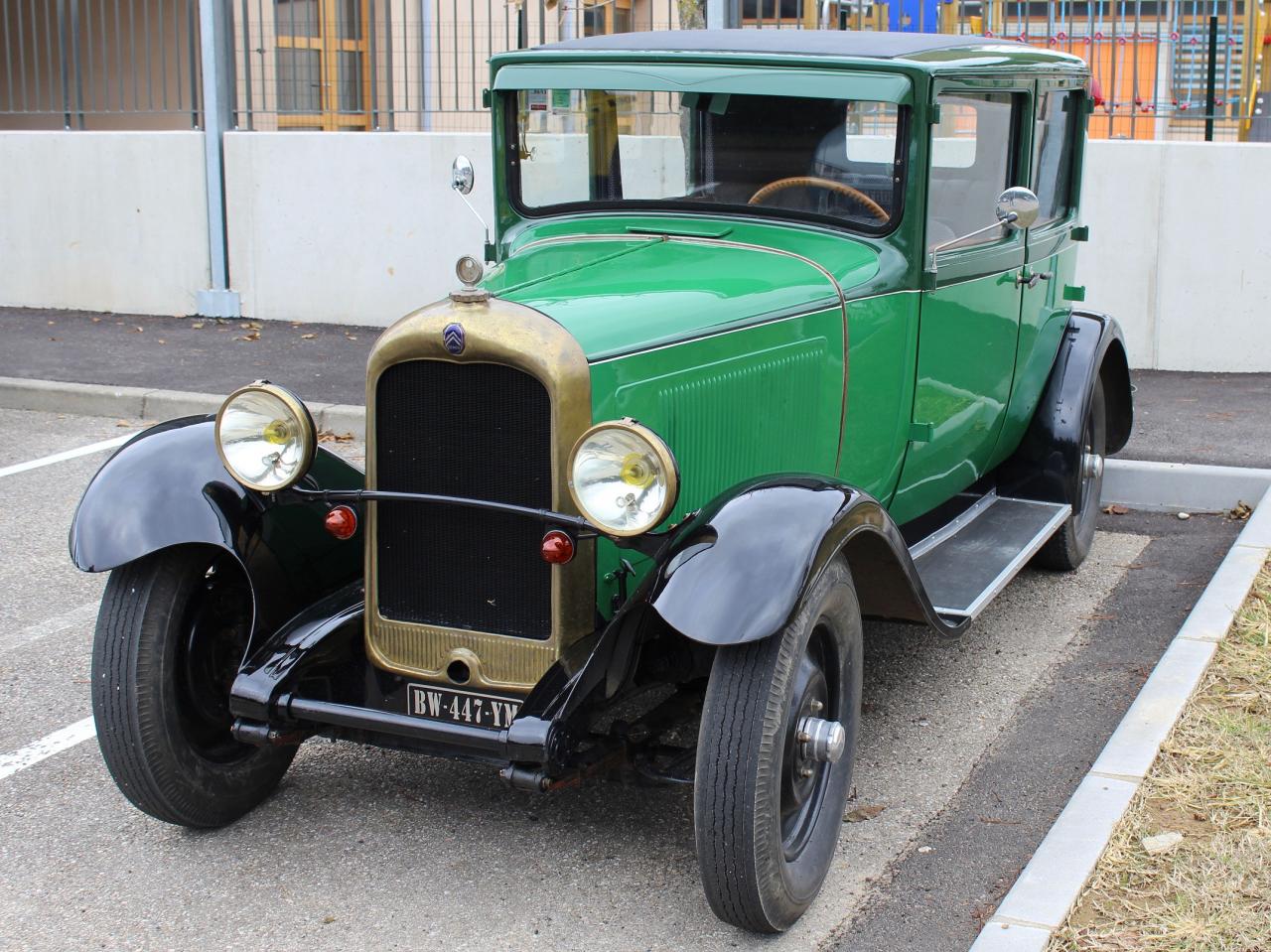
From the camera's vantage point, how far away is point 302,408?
320cm

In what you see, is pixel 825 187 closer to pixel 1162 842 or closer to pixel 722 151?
pixel 722 151

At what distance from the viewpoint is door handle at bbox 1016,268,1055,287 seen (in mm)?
4828

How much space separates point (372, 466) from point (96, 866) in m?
1.11

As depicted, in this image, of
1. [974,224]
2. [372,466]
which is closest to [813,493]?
[372,466]

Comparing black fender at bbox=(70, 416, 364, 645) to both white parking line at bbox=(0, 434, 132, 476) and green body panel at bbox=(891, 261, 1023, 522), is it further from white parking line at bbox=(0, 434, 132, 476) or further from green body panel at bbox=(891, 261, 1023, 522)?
white parking line at bbox=(0, 434, 132, 476)

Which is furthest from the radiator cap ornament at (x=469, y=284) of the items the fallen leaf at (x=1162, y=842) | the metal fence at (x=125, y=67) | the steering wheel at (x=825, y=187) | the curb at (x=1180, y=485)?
the metal fence at (x=125, y=67)

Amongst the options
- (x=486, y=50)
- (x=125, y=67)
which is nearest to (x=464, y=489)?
(x=486, y=50)

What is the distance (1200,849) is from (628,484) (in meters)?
A: 1.52

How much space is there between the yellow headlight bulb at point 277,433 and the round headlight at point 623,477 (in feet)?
2.37

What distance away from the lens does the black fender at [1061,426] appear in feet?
16.8

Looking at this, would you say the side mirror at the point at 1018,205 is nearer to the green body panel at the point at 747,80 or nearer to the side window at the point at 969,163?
the side window at the point at 969,163

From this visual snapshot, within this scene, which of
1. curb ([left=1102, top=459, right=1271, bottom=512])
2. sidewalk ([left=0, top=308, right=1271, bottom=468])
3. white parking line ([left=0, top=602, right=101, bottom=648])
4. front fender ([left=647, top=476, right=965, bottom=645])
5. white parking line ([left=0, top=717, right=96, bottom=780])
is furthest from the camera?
sidewalk ([left=0, top=308, right=1271, bottom=468])

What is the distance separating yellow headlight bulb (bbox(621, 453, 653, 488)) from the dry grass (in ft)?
3.96

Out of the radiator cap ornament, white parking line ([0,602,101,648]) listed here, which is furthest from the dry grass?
white parking line ([0,602,101,648])
